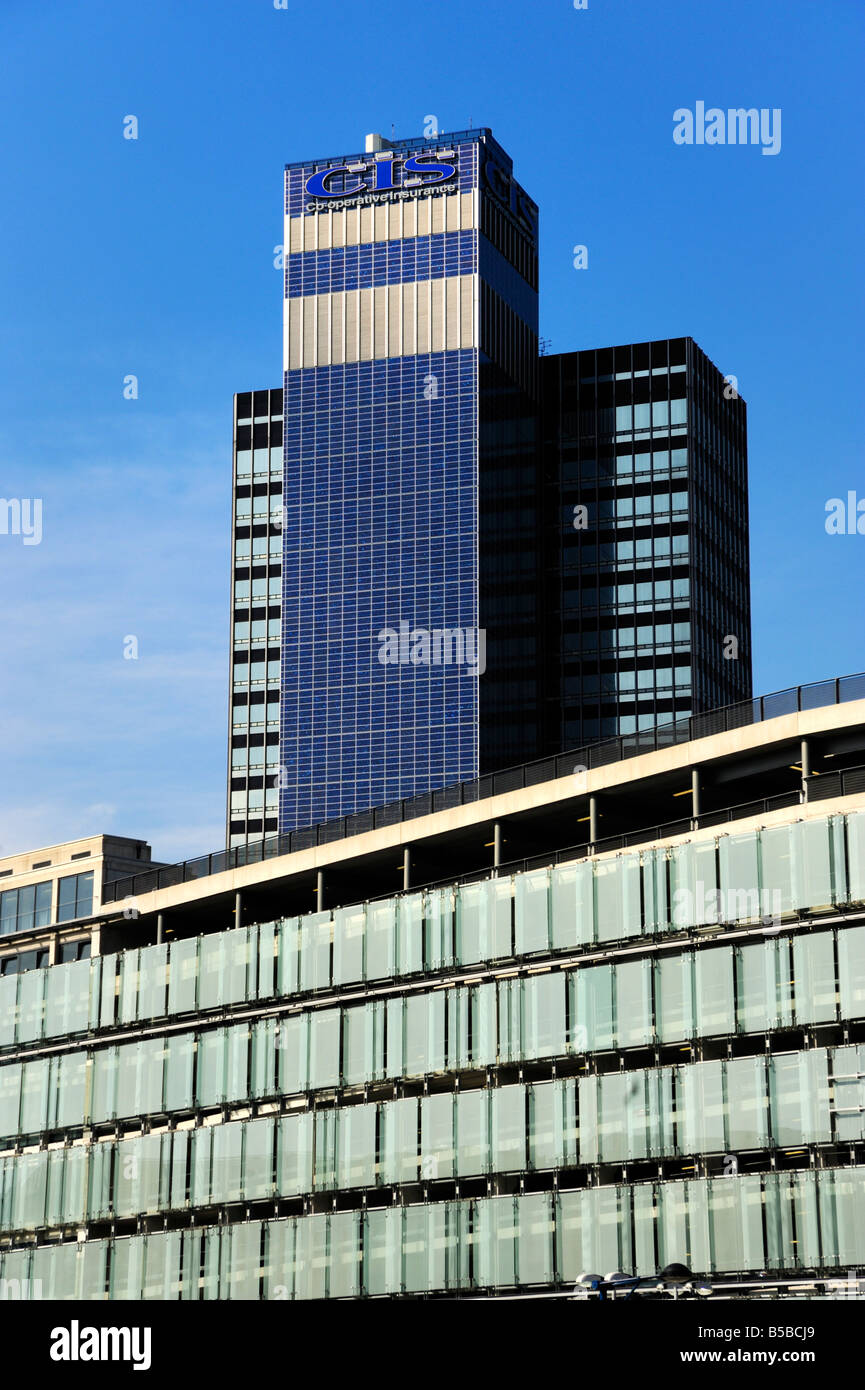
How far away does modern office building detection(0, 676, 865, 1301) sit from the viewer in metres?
71.3

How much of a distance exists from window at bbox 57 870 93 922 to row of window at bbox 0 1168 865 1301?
1670cm

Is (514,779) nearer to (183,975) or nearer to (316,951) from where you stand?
(316,951)

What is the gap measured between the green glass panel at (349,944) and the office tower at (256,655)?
98.2m

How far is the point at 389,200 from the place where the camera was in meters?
190

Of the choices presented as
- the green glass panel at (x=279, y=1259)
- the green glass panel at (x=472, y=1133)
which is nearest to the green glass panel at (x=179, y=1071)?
the green glass panel at (x=279, y=1259)

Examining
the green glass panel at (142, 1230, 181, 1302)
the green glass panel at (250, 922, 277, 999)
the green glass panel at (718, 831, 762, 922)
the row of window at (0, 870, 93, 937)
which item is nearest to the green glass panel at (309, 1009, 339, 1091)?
the green glass panel at (250, 922, 277, 999)

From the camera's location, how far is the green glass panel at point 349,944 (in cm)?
8856

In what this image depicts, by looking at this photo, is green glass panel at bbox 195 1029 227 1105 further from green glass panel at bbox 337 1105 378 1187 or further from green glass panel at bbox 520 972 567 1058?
green glass panel at bbox 520 972 567 1058

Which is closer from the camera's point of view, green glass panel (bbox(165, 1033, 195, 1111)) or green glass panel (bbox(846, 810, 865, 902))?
green glass panel (bbox(846, 810, 865, 902))

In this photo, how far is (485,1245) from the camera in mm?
79062

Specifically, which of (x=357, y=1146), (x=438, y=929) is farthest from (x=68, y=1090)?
(x=438, y=929)

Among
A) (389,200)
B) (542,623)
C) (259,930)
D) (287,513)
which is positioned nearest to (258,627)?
(287,513)
